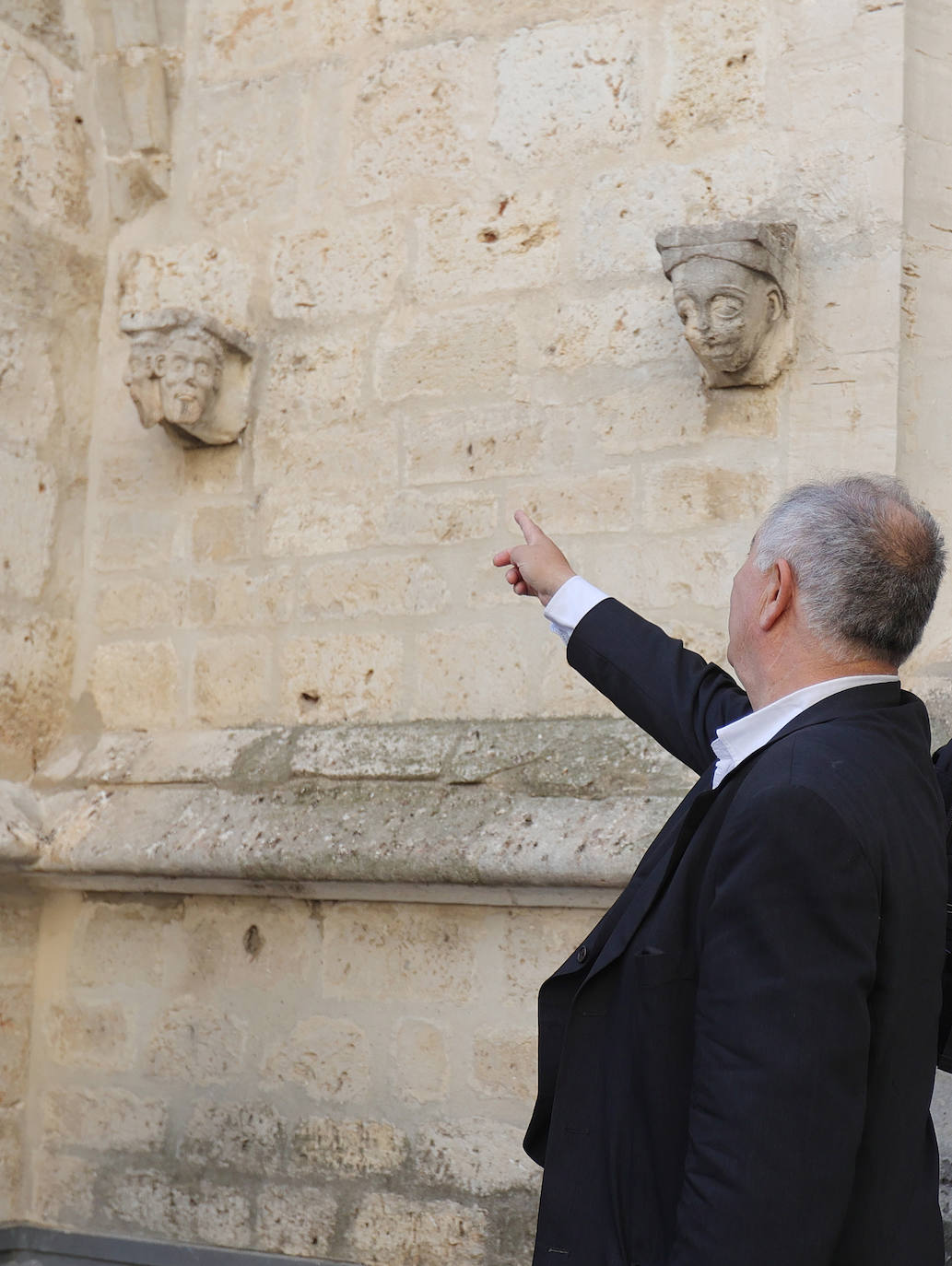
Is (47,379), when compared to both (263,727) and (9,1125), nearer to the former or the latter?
(263,727)

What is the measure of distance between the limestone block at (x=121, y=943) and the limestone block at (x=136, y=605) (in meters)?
0.72

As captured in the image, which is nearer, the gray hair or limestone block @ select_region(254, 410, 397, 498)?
the gray hair

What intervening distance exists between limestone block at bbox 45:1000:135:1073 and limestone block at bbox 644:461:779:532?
1.81 metres

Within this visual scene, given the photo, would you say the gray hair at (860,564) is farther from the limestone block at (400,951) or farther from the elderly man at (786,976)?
the limestone block at (400,951)

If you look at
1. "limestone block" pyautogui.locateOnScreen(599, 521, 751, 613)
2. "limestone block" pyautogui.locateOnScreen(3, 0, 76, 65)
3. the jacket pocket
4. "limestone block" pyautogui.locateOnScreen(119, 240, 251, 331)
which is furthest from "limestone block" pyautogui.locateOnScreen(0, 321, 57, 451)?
the jacket pocket

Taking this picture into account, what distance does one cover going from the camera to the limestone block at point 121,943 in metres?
3.66

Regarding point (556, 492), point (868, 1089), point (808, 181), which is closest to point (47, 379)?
point (556, 492)

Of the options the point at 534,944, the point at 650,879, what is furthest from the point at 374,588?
the point at 650,879

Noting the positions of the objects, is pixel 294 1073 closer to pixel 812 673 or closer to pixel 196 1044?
pixel 196 1044

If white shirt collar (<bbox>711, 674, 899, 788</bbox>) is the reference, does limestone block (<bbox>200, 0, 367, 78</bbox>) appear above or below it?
above

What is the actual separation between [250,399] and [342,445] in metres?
0.31

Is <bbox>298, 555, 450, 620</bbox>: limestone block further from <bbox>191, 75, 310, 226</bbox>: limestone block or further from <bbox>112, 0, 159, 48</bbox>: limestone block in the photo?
<bbox>112, 0, 159, 48</bbox>: limestone block

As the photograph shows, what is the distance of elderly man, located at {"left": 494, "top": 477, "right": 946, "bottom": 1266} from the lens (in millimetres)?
1438

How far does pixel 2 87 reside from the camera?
3801mm
